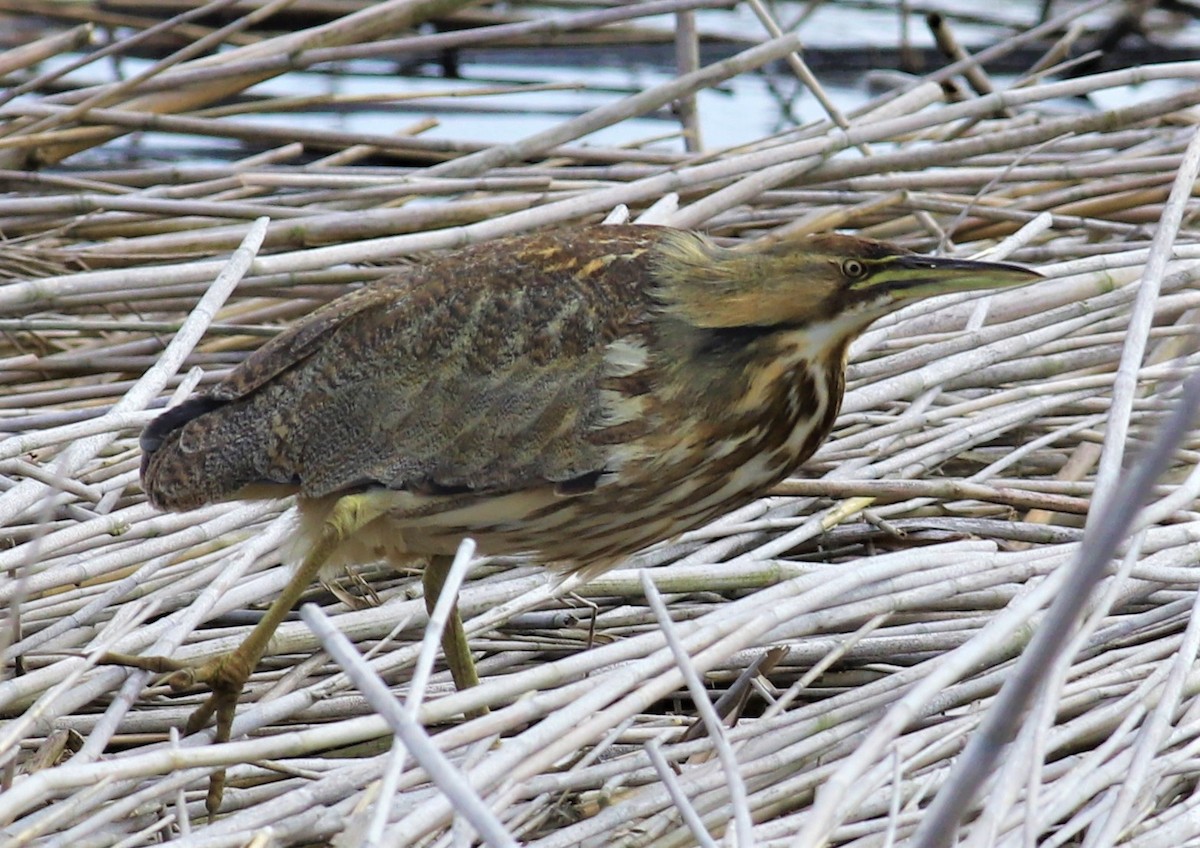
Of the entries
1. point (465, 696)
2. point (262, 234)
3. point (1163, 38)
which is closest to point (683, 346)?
point (465, 696)

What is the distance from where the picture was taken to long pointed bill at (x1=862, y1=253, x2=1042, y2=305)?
2.03 metres

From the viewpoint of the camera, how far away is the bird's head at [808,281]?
2051mm

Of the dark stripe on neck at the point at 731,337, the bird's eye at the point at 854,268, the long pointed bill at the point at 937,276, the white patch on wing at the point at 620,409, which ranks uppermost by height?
the bird's eye at the point at 854,268

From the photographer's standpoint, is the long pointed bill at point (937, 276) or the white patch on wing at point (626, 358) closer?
the long pointed bill at point (937, 276)

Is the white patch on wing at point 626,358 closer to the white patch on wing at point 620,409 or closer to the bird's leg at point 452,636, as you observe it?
the white patch on wing at point 620,409

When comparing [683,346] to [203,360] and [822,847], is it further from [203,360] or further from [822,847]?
[203,360]

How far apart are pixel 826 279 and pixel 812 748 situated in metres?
0.54

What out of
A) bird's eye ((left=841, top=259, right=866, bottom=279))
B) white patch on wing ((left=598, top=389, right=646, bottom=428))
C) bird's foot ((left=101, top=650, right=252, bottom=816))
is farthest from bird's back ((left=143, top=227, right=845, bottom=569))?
bird's foot ((left=101, top=650, right=252, bottom=816))

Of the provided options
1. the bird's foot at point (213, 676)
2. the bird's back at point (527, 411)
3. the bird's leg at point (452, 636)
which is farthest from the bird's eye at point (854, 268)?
the bird's foot at point (213, 676)

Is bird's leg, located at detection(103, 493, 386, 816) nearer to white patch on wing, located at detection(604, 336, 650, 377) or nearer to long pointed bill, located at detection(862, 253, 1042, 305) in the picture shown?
white patch on wing, located at detection(604, 336, 650, 377)

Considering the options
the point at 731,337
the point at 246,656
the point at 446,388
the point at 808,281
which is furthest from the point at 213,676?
the point at 808,281

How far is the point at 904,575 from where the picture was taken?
2.23 meters

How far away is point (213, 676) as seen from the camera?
2.12 m

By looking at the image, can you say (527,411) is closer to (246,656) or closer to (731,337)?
(731,337)
